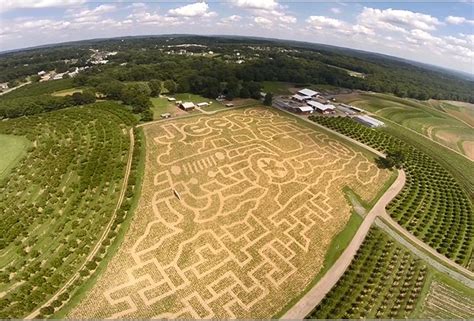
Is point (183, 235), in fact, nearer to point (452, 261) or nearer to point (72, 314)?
point (72, 314)

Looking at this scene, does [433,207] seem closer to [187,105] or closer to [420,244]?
[420,244]

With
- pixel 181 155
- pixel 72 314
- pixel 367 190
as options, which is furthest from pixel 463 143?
pixel 72 314

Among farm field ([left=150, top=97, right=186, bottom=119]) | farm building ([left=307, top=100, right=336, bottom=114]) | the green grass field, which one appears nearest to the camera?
farm field ([left=150, top=97, right=186, bottom=119])

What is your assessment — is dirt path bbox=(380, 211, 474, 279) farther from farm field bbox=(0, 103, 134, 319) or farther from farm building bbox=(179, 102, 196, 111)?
farm building bbox=(179, 102, 196, 111)

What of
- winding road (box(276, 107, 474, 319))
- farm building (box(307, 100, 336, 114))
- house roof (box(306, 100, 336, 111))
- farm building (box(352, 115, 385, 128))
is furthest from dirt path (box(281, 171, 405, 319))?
house roof (box(306, 100, 336, 111))

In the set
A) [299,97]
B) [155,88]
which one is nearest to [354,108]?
[299,97]

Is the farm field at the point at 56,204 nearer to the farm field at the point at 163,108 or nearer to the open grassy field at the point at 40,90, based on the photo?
the farm field at the point at 163,108

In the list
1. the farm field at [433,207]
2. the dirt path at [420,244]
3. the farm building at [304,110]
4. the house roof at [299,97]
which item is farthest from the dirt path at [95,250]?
the house roof at [299,97]
